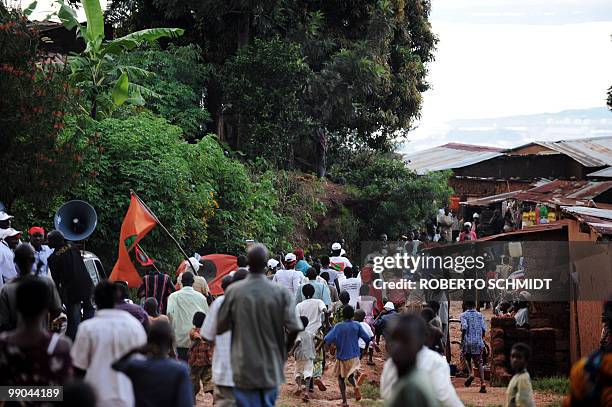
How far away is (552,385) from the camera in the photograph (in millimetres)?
16750

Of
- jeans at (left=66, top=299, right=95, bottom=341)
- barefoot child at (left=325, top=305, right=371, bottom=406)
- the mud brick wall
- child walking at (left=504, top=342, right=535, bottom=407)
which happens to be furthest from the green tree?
child walking at (left=504, top=342, right=535, bottom=407)

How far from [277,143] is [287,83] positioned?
1.79 m

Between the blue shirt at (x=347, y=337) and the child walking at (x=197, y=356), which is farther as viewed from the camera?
the blue shirt at (x=347, y=337)

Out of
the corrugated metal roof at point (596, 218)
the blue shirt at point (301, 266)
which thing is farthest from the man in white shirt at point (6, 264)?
the corrugated metal roof at point (596, 218)

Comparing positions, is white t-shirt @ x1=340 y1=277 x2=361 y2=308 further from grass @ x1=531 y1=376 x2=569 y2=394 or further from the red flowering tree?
the red flowering tree

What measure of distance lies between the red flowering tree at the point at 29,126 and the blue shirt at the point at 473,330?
22.0 ft

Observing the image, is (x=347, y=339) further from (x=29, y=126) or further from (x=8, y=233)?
(x=29, y=126)

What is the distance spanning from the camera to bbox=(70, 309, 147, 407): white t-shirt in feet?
23.4

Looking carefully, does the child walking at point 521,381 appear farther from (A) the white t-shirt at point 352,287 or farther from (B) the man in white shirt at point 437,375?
(A) the white t-shirt at point 352,287

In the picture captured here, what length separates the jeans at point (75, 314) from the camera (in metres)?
12.2

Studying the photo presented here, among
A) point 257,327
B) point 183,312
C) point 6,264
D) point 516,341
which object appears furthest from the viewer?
point 516,341

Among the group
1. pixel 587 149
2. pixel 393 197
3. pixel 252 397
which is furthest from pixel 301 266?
pixel 587 149

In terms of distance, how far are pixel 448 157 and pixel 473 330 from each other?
106 feet

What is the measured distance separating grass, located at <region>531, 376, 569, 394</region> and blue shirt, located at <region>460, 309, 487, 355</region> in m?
1.04
